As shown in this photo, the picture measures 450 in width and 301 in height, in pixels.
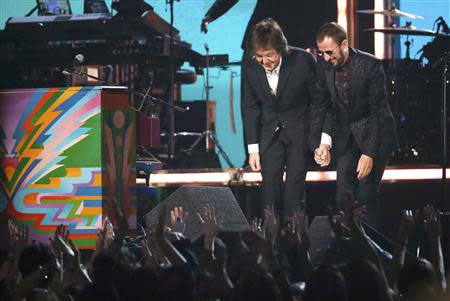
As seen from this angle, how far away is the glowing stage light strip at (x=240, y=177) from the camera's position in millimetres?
7754

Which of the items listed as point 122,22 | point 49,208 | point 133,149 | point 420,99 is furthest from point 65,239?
point 420,99

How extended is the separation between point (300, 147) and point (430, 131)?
3.43 m

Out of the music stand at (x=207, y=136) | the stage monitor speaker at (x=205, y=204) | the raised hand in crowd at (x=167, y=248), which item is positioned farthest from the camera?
the music stand at (x=207, y=136)

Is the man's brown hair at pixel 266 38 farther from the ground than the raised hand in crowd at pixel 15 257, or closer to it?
farther from the ground

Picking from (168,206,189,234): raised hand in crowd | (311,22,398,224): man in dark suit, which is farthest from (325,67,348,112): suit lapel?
(168,206,189,234): raised hand in crowd

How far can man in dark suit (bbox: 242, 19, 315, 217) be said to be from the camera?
6.47 meters

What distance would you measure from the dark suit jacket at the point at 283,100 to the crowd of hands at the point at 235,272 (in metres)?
2.19

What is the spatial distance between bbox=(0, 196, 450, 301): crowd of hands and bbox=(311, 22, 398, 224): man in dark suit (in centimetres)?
194

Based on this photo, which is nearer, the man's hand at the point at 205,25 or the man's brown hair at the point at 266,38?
the man's brown hair at the point at 266,38

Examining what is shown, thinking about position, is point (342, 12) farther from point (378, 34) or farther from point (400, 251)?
Answer: point (400, 251)

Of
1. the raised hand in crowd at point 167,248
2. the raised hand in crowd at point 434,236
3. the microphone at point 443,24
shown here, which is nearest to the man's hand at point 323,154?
the raised hand in crowd at point 434,236

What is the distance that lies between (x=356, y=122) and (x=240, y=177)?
73.0 inches

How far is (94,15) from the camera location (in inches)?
385

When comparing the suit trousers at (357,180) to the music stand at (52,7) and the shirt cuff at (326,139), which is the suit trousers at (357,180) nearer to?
the shirt cuff at (326,139)
